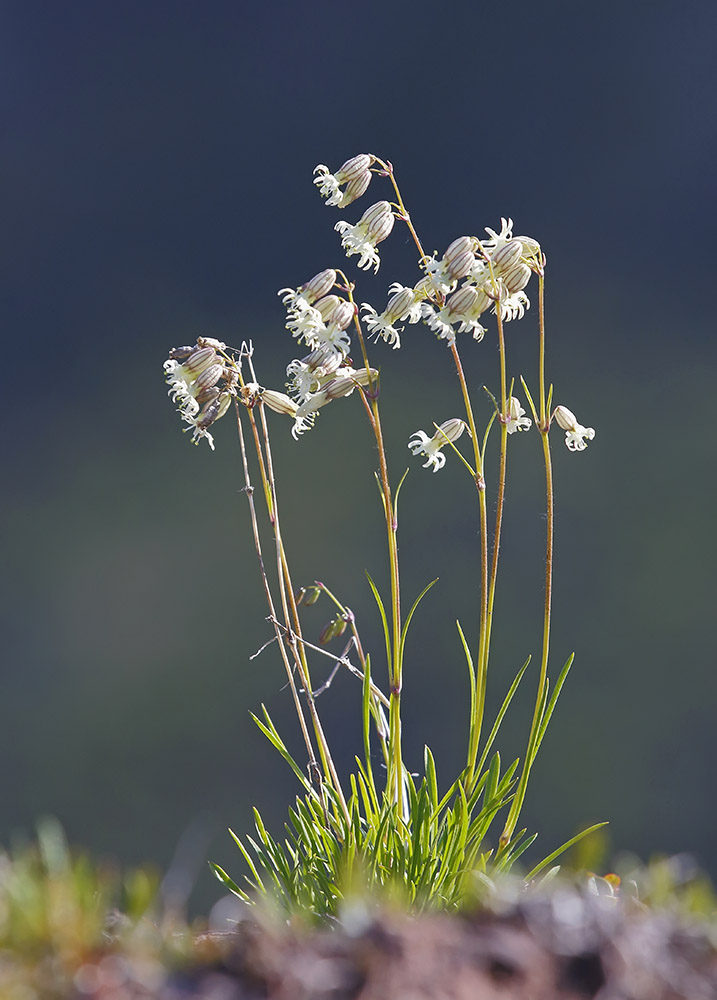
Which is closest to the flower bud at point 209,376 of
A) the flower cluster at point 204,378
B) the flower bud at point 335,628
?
the flower cluster at point 204,378

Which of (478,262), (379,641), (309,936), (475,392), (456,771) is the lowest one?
(456,771)

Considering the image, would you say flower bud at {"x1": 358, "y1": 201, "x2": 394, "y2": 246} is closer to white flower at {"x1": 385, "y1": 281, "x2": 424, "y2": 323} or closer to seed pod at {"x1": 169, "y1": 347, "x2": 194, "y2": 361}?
white flower at {"x1": 385, "y1": 281, "x2": 424, "y2": 323}

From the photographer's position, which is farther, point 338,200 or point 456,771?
point 456,771

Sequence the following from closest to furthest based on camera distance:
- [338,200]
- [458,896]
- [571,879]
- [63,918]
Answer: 1. [63,918]
2. [571,879]
3. [458,896]
4. [338,200]

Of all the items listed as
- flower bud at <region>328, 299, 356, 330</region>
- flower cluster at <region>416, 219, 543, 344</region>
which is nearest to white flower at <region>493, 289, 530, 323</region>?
flower cluster at <region>416, 219, 543, 344</region>

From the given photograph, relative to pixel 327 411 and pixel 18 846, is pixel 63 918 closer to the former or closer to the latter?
pixel 18 846

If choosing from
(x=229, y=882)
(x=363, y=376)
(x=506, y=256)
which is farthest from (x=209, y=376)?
(x=229, y=882)

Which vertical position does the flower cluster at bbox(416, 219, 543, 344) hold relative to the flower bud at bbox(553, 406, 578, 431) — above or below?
above

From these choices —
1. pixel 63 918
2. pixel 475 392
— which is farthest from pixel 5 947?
pixel 475 392
